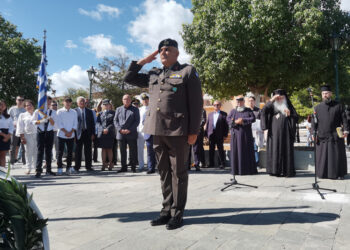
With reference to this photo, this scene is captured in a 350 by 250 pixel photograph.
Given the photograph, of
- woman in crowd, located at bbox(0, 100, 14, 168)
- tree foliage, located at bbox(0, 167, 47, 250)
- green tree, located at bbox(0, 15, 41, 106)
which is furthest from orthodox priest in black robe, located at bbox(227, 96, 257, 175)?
green tree, located at bbox(0, 15, 41, 106)

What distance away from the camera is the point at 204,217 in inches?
150

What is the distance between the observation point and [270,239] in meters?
3.00

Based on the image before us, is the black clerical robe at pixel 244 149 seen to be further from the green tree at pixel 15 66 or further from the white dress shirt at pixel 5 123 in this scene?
the green tree at pixel 15 66

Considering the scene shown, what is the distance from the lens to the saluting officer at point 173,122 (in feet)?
11.6

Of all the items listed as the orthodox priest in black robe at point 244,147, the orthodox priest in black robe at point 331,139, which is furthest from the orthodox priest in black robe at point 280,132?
the orthodox priest in black robe at point 331,139

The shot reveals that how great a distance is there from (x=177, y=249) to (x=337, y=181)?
558 centimetres

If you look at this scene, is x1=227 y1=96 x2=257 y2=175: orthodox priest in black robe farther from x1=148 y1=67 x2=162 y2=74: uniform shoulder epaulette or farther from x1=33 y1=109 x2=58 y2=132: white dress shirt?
x1=33 y1=109 x2=58 y2=132: white dress shirt

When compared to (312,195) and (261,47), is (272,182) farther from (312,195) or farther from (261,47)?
(261,47)

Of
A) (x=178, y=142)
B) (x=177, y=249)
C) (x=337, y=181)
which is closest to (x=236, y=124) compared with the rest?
(x=337, y=181)

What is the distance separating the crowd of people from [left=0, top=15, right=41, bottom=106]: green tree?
24.4m

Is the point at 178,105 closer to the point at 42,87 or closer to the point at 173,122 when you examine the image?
the point at 173,122

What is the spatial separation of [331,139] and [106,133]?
21.4 ft

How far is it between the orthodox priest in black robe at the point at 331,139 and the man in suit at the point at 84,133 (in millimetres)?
6591

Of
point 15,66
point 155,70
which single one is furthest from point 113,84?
point 155,70
